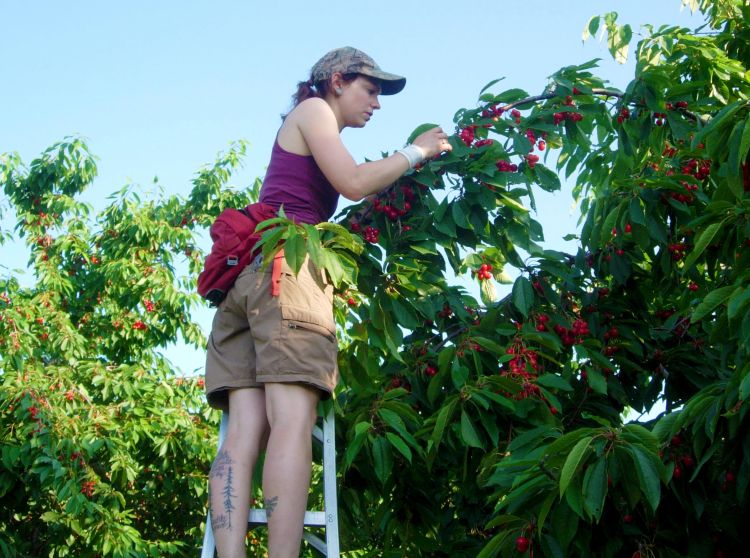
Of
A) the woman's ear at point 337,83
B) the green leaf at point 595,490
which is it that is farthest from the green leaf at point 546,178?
the green leaf at point 595,490

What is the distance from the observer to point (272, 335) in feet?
8.44

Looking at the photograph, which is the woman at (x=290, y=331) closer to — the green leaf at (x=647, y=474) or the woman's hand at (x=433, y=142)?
the woman's hand at (x=433, y=142)

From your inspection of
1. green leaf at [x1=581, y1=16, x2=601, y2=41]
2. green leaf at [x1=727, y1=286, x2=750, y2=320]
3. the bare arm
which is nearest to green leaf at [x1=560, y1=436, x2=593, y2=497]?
green leaf at [x1=727, y1=286, x2=750, y2=320]

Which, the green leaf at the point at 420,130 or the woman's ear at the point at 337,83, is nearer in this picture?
the woman's ear at the point at 337,83

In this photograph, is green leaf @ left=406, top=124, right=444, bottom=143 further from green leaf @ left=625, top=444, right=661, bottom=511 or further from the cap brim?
green leaf @ left=625, top=444, right=661, bottom=511

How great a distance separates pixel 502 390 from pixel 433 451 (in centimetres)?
31

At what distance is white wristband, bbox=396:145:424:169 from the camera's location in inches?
120

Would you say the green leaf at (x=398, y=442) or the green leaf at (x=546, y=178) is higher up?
the green leaf at (x=546, y=178)

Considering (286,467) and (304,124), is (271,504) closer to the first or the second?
(286,467)

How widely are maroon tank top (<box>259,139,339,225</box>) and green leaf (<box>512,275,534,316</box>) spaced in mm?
1018

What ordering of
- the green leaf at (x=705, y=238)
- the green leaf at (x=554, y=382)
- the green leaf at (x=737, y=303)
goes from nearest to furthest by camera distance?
the green leaf at (x=737, y=303) → the green leaf at (x=705, y=238) → the green leaf at (x=554, y=382)

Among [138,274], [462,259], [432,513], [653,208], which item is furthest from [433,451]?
[138,274]

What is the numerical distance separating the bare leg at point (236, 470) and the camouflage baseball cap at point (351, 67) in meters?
1.07

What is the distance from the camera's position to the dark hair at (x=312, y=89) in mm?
3098
